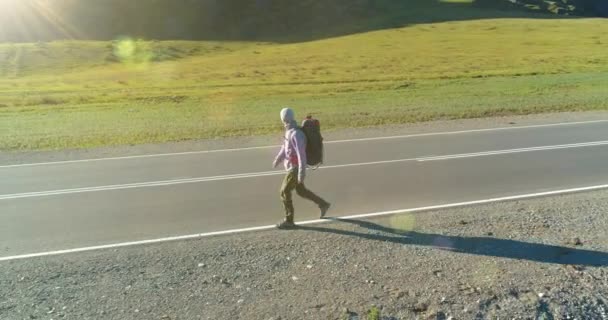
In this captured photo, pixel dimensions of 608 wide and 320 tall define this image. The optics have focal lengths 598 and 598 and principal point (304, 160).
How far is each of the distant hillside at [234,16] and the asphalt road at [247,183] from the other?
8377 cm

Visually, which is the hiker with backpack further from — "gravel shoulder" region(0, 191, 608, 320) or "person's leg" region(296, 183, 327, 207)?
"gravel shoulder" region(0, 191, 608, 320)

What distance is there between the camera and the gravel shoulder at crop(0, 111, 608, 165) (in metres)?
14.3

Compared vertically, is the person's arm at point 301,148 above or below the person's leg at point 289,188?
above

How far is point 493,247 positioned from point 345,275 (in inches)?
81.0

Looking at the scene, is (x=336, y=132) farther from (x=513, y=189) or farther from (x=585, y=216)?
(x=585, y=216)

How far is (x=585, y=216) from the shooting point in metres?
8.55

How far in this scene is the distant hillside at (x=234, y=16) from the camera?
103m

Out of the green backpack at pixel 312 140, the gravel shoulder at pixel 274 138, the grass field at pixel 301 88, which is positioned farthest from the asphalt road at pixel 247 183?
the grass field at pixel 301 88

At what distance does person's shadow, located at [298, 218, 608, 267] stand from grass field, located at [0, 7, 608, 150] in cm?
980

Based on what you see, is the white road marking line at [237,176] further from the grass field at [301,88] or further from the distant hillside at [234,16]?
the distant hillside at [234,16]

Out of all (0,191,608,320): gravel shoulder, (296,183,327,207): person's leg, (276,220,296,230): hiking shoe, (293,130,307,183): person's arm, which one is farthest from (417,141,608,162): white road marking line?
(293,130,307,183): person's arm

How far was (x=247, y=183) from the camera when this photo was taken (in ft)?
35.9

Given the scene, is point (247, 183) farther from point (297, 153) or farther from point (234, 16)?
point (234, 16)

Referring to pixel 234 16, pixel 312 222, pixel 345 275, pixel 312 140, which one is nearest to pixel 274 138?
pixel 312 222
